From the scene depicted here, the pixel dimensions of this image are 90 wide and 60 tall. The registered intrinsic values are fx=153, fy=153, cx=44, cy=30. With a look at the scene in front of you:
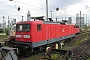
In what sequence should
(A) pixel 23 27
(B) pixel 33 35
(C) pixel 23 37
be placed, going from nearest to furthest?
(B) pixel 33 35
(C) pixel 23 37
(A) pixel 23 27

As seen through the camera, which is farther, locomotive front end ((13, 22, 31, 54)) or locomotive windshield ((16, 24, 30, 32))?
locomotive windshield ((16, 24, 30, 32))

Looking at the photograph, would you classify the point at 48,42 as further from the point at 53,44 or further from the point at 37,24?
the point at 37,24

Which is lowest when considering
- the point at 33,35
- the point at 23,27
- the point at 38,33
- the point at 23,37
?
the point at 23,37

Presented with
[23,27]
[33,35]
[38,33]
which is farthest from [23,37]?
[38,33]

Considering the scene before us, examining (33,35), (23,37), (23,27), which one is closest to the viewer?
(33,35)

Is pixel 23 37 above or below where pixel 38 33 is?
below

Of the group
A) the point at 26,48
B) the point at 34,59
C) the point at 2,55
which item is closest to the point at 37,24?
the point at 26,48

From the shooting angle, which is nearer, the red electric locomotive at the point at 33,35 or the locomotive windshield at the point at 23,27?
the red electric locomotive at the point at 33,35

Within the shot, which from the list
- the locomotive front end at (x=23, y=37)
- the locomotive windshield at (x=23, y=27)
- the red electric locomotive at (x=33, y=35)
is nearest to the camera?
the red electric locomotive at (x=33, y=35)

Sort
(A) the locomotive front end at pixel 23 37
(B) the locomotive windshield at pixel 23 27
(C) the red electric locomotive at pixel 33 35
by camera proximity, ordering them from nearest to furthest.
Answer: (C) the red electric locomotive at pixel 33 35 < (A) the locomotive front end at pixel 23 37 < (B) the locomotive windshield at pixel 23 27

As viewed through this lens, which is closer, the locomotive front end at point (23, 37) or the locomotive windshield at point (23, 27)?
the locomotive front end at point (23, 37)

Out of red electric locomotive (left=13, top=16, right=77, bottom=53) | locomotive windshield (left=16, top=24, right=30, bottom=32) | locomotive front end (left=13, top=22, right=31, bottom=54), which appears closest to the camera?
red electric locomotive (left=13, top=16, right=77, bottom=53)

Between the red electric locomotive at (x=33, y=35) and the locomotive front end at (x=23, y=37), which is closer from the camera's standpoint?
the red electric locomotive at (x=33, y=35)

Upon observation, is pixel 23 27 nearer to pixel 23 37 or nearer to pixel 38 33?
pixel 23 37
